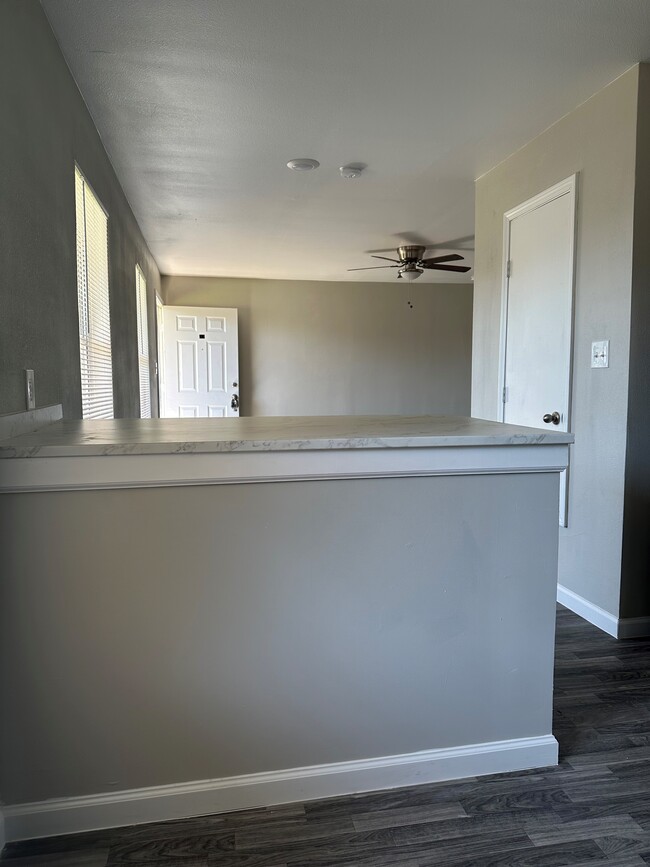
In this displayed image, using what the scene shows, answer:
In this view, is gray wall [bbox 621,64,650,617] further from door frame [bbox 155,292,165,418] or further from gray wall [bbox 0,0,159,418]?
door frame [bbox 155,292,165,418]

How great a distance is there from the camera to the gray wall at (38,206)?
5.26ft

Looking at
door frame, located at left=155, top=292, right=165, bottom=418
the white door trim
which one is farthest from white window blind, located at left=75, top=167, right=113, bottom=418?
door frame, located at left=155, top=292, right=165, bottom=418

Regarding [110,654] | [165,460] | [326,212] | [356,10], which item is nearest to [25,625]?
[110,654]

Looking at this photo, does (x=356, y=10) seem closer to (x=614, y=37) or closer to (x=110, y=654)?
(x=614, y=37)

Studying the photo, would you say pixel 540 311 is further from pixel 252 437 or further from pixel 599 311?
pixel 252 437

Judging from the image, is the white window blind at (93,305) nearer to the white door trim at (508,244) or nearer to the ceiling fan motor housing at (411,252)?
the white door trim at (508,244)

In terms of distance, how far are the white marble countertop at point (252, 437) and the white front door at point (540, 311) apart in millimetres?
1290

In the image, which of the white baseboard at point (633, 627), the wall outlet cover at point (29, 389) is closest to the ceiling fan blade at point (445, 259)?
the white baseboard at point (633, 627)

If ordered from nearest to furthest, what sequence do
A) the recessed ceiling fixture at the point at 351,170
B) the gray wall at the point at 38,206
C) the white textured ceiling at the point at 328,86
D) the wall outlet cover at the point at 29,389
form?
the gray wall at the point at 38,206
the wall outlet cover at the point at 29,389
the white textured ceiling at the point at 328,86
the recessed ceiling fixture at the point at 351,170

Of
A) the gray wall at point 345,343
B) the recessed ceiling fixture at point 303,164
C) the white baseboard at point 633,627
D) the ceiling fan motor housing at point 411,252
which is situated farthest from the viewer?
the gray wall at point 345,343

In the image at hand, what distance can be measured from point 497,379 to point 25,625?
2.98m

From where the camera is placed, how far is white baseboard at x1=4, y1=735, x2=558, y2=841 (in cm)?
142

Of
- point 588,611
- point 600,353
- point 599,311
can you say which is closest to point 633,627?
point 588,611

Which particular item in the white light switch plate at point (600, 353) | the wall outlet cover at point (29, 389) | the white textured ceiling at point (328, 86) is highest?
the white textured ceiling at point (328, 86)
